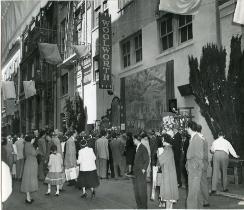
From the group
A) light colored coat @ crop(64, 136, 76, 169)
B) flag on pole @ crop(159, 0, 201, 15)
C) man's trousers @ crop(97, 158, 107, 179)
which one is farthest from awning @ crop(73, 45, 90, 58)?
Answer: flag on pole @ crop(159, 0, 201, 15)

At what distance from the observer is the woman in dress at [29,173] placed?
1043cm

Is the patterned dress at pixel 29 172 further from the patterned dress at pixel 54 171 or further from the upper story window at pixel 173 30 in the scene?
the upper story window at pixel 173 30

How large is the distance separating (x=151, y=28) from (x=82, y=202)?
26.3ft

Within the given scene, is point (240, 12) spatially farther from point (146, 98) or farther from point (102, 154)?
point (102, 154)

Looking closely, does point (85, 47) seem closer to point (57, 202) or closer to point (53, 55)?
point (53, 55)

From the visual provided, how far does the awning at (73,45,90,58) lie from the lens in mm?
14982

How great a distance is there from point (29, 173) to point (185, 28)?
7617mm

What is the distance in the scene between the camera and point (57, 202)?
10.6 meters

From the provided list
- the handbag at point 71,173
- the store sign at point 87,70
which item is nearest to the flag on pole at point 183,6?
the store sign at point 87,70

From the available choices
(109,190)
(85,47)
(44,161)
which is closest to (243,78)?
(109,190)

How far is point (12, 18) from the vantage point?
9.30m

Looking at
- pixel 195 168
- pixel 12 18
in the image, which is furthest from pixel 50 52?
pixel 195 168

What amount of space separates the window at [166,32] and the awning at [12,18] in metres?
6.73

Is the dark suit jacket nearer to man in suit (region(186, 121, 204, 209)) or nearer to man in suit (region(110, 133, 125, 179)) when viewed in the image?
man in suit (region(186, 121, 204, 209))
